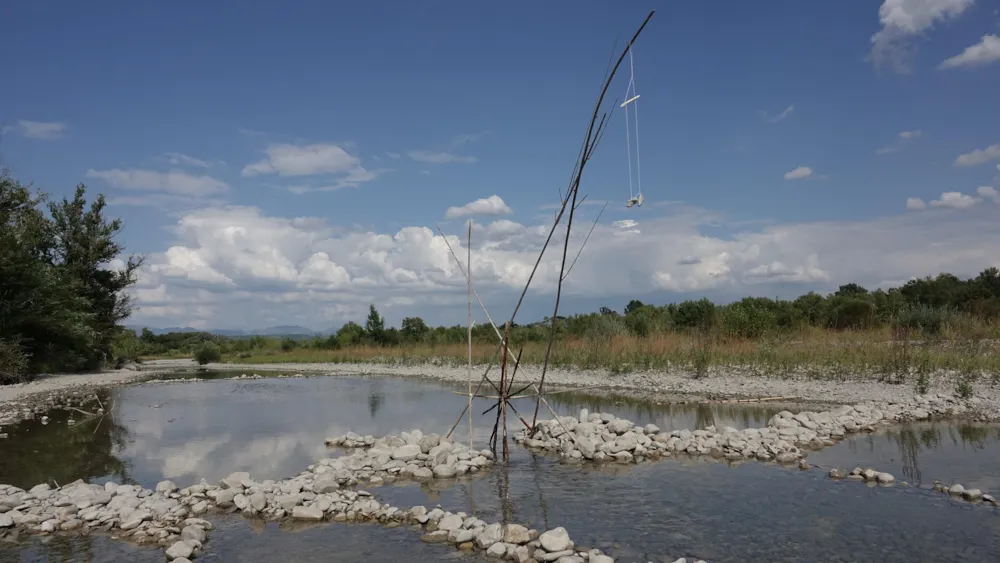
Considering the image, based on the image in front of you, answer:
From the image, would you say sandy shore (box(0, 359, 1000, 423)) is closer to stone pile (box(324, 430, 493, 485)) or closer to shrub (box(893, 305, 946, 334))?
shrub (box(893, 305, 946, 334))

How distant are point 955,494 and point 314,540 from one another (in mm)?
7860

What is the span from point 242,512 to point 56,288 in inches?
1016

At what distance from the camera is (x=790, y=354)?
2052 cm

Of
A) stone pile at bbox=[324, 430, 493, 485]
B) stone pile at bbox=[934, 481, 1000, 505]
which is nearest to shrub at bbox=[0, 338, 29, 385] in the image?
stone pile at bbox=[324, 430, 493, 485]

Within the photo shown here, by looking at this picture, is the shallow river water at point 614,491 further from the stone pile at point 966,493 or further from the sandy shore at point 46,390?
the sandy shore at point 46,390

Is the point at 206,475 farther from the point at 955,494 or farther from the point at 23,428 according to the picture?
the point at 955,494

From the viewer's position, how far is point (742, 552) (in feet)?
21.2

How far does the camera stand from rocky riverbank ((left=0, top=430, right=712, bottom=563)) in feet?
21.6

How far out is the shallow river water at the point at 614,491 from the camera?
6.63 metres

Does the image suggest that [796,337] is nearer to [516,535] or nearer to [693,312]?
[693,312]

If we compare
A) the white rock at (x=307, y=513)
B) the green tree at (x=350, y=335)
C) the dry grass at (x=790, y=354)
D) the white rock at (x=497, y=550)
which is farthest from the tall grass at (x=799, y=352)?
the green tree at (x=350, y=335)

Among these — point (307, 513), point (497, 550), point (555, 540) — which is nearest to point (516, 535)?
point (497, 550)

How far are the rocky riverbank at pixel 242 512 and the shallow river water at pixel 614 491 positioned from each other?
0.25 m

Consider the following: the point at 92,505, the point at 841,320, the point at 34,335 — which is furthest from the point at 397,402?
the point at 841,320
